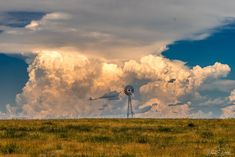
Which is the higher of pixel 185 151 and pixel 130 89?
pixel 130 89

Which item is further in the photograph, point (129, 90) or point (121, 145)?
point (129, 90)

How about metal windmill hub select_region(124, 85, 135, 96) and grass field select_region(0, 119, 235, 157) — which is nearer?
grass field select_region(0, 119, 235, 157)

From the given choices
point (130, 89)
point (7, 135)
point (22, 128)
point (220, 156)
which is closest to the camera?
point (220, 156)

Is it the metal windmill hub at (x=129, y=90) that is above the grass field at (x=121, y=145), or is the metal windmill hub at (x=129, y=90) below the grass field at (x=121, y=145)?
above

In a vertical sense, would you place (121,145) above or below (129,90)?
below

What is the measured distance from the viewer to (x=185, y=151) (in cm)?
3347

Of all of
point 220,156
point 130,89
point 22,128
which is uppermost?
point 130,89

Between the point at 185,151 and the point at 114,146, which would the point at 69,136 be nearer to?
the point at 114,146

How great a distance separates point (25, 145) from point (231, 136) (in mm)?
21469

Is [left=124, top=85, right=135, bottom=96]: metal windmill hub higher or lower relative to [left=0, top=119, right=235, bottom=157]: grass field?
higher

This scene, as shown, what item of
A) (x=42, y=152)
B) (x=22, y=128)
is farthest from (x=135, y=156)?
(x=22, y=128)

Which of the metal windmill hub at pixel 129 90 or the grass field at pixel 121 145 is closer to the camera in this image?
the grass field at pixel 121 145

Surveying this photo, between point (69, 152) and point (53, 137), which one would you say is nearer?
point (69, 152)

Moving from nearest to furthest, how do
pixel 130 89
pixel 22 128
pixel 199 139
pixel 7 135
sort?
pixel 199 139, pixel 7 135, pixel 22 128, pixel 130 89
